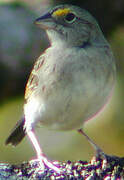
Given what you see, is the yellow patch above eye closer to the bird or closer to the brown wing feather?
the bird

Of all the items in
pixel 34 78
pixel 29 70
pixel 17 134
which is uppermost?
pixel 29 70

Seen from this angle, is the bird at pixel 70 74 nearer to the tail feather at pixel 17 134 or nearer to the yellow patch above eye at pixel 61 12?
the yellow patch above eye at pixel 61 12

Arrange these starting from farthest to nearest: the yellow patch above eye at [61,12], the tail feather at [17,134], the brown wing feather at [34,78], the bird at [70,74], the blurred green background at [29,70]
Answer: the blurred green background at [29,70] → the tail feather at [17,134] → the brown wing feather at [34,78] → the yellow patch above eye at [61,12] → the bird at [70,74]

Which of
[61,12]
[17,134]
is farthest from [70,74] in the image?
[17,134]

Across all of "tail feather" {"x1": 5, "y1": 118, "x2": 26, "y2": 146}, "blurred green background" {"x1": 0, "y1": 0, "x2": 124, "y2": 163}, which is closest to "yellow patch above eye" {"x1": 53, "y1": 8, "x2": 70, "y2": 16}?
"blurred green background" {"x1": 0, "y1": 0, "x2": 124, "y2": 163}

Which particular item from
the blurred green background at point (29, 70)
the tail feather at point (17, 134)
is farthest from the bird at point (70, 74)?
the blurred green background at point (29, 70)

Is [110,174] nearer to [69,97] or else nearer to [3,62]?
[69,97]

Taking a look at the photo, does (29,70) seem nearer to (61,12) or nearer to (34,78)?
(34,78)
